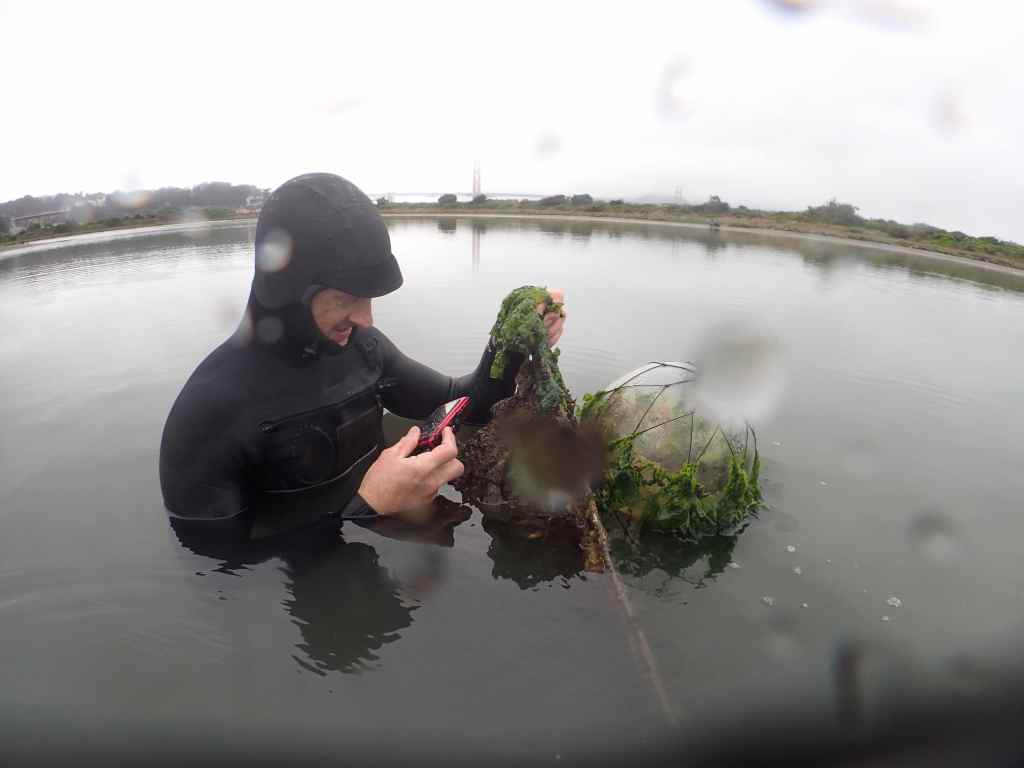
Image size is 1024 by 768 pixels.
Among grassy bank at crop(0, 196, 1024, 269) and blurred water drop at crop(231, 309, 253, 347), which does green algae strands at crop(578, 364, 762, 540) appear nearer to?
blurred water drop at crop(231, 309, 253, 347)

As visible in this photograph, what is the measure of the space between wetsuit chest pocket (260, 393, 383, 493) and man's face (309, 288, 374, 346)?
1.84 feet

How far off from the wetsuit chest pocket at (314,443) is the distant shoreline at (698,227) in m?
23.5

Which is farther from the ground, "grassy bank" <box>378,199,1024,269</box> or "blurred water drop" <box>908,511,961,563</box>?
"grassy bank" <box>378,199,1024,269</box>

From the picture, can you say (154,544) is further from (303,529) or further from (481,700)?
(481,700)

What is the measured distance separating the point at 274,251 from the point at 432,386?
1.58 m

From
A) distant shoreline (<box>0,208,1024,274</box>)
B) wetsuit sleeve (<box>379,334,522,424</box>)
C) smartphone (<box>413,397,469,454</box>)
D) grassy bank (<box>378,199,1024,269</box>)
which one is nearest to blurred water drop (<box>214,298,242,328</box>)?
Result: wetsuit sleeve (<box>379,334,522,424</box>)

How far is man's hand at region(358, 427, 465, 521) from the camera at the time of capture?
247 cm

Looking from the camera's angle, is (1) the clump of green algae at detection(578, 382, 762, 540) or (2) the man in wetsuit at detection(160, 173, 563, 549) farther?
(1) the clump of green algae at detection(578, 382, 762, 540)

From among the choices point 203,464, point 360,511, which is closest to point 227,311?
point 203,464

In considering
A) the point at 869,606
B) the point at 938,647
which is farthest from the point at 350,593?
the point at 938,647

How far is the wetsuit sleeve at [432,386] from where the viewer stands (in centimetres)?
357

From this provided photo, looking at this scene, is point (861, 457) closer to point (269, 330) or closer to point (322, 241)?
point (322, 241)

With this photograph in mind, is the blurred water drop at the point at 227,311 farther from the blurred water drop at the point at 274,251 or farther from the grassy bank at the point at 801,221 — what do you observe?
the grassy bank at the point at 801,221

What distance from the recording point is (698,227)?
3106 centimetres
